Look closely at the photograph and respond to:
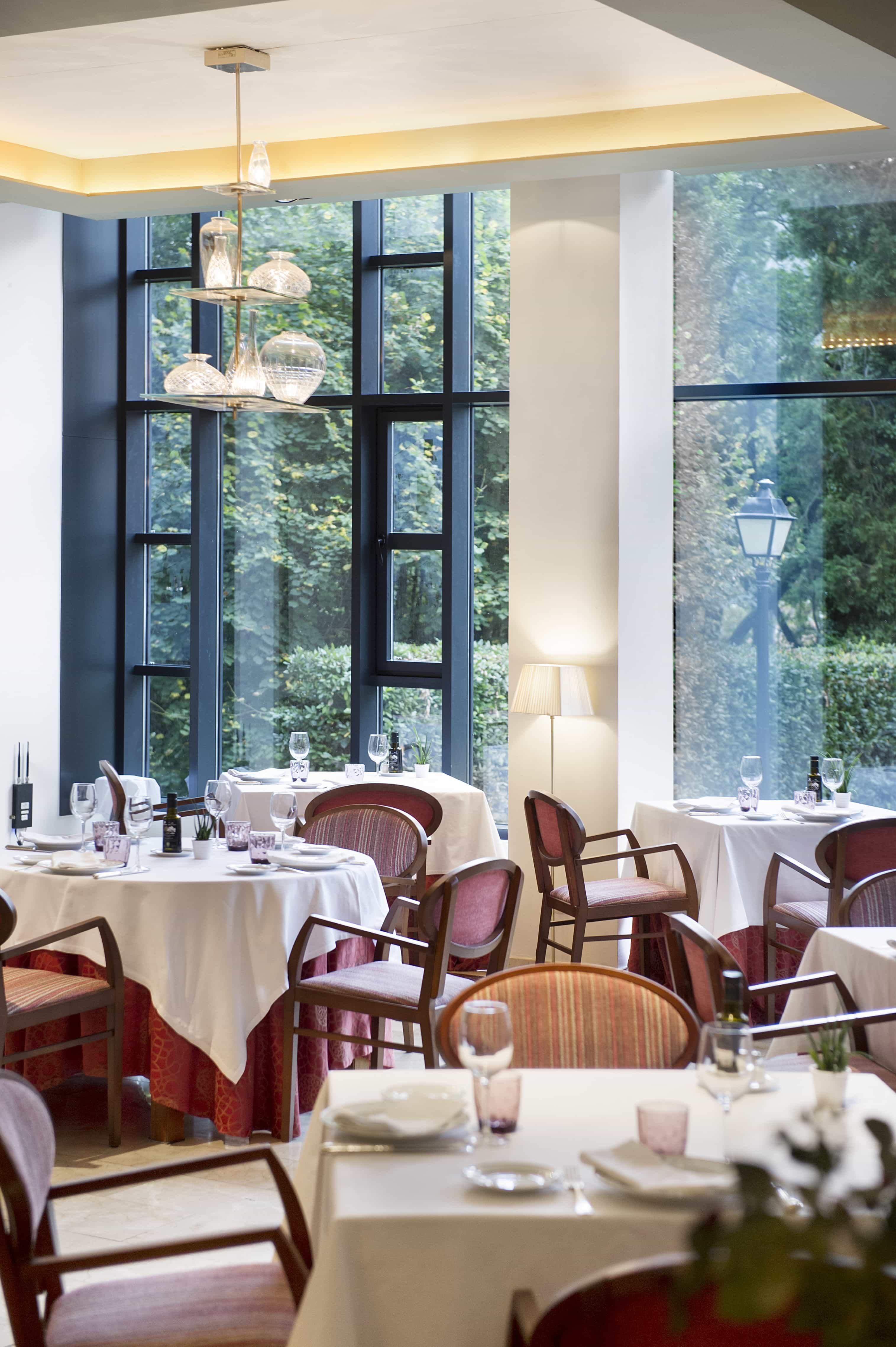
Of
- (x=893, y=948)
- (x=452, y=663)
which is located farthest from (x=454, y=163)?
(x=893, y=948)

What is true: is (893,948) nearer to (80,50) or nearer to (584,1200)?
(584,1200)

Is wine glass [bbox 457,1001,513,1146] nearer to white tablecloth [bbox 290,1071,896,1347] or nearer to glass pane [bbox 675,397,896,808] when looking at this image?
white tablecloth [bbox 290,1071,896,1347]

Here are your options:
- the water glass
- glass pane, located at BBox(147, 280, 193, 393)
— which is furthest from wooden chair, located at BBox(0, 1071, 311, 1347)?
glass pane, located at BBox(147, 280, 193, 393)

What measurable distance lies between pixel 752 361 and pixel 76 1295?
5772 mm

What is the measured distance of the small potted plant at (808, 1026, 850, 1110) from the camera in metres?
2.14

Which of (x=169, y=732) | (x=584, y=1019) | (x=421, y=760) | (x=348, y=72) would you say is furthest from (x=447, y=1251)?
(x=169, y=732)

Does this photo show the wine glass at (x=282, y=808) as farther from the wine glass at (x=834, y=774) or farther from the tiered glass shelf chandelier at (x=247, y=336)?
the wine glass at (x=834, y=774)

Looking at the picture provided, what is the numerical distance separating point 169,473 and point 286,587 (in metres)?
1.14

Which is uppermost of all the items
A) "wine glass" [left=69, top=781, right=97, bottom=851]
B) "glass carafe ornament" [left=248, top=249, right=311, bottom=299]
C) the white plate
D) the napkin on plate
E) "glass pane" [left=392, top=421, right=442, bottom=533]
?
"glass carafe ornament" [left=248, top=249, right=311, bottom=299]

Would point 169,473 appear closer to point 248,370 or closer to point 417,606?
point 417,606

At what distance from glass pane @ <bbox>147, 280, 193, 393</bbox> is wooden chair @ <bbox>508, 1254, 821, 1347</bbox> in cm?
750

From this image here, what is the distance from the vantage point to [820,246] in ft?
22.2

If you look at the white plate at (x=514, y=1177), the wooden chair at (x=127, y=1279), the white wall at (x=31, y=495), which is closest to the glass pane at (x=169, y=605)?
the white wall at (x=31, y=495)

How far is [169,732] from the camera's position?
27.7 feet
